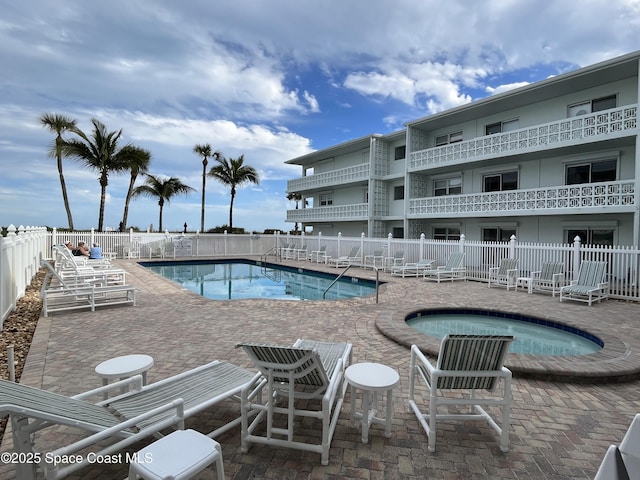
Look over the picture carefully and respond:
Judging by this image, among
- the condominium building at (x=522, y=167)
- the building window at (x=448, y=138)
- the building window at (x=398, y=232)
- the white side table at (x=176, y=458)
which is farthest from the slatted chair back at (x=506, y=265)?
the white side table at (x=176, y=458)

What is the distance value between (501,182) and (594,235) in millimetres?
4900

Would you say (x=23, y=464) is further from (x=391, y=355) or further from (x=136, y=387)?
(x=391, y=355)

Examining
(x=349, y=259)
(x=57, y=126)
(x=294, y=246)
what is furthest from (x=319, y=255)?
(x=57, y=126)

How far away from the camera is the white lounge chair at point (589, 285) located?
9439 mm

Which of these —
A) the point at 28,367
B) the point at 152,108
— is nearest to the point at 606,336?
the point at 28,367

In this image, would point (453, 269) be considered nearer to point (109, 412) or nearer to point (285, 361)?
point (285, 361)

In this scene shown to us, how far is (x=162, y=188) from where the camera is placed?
33.4 meters

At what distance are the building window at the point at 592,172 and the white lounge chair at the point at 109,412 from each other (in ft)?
57.4

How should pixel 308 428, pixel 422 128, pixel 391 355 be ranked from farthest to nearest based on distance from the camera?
pixel 422 128, pixel 391 355, pixel 308 428

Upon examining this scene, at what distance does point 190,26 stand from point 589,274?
13732 millimetres

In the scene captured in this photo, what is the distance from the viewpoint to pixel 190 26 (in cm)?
899

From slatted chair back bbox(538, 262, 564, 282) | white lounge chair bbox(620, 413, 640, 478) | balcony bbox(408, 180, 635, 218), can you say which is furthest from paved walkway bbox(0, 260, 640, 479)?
balcony bbox(408, 180, 635, 218)

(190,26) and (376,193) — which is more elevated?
(190,26)

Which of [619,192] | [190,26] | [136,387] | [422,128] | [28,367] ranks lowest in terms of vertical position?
[28,367]
